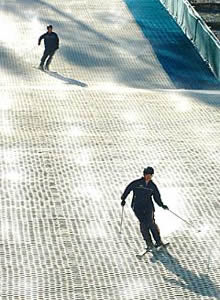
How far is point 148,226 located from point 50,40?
11587 mm

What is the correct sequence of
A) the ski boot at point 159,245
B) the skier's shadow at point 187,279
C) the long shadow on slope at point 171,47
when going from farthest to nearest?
the long shadow on slope at point 171,47, the ski boot at point 159,245, the skier's shadow at point 187,279

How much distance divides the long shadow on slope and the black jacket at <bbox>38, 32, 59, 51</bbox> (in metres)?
3.45

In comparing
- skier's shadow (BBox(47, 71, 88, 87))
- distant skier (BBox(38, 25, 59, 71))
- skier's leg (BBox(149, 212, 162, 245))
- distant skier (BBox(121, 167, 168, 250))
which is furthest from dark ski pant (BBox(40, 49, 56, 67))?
skier's leg (BBox(149, 212, 162, 245))

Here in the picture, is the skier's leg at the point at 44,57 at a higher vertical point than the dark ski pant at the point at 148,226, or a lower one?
lower

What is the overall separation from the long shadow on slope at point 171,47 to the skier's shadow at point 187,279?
37.0ft

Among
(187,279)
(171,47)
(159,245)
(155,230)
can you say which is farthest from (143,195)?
(171,47)

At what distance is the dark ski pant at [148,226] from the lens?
40.2 ft

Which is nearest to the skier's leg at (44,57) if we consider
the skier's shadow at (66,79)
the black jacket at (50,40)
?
the black jacket at (50,40)

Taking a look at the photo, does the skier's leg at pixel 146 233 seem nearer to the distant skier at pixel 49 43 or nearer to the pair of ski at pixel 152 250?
the pair of ski at pixel 152 250

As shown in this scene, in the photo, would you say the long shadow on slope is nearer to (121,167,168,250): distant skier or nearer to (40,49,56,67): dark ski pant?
(40,49,56,67): dark ski pant

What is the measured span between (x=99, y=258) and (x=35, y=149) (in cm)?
438

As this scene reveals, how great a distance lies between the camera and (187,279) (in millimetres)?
11875

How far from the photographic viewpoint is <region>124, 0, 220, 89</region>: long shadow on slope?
77.7 ft

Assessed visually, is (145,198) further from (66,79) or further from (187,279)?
(66,79)
